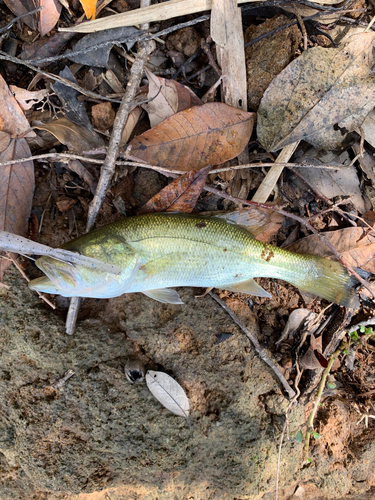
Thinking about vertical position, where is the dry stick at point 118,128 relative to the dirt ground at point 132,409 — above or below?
above

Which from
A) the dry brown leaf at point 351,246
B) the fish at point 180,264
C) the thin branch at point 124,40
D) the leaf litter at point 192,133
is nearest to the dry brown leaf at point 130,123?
the leaf litter at point 192,133

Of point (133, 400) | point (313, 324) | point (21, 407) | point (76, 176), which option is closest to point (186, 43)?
point (76, 176)

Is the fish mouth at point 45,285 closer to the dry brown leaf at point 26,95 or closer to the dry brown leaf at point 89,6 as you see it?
the dry brown leaf at point 26,95

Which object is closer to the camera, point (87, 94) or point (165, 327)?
point (87, 94)

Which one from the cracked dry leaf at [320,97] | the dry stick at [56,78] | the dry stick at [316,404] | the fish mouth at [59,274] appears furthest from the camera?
the dry stick at [316,404]

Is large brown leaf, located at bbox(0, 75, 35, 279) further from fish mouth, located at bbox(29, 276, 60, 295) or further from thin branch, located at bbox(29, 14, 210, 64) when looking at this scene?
fish mouth, located at bbox(29, 276, 60, 295)

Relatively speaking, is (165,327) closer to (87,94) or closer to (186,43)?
(87,94)

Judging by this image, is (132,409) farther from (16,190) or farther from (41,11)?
(41,11)
